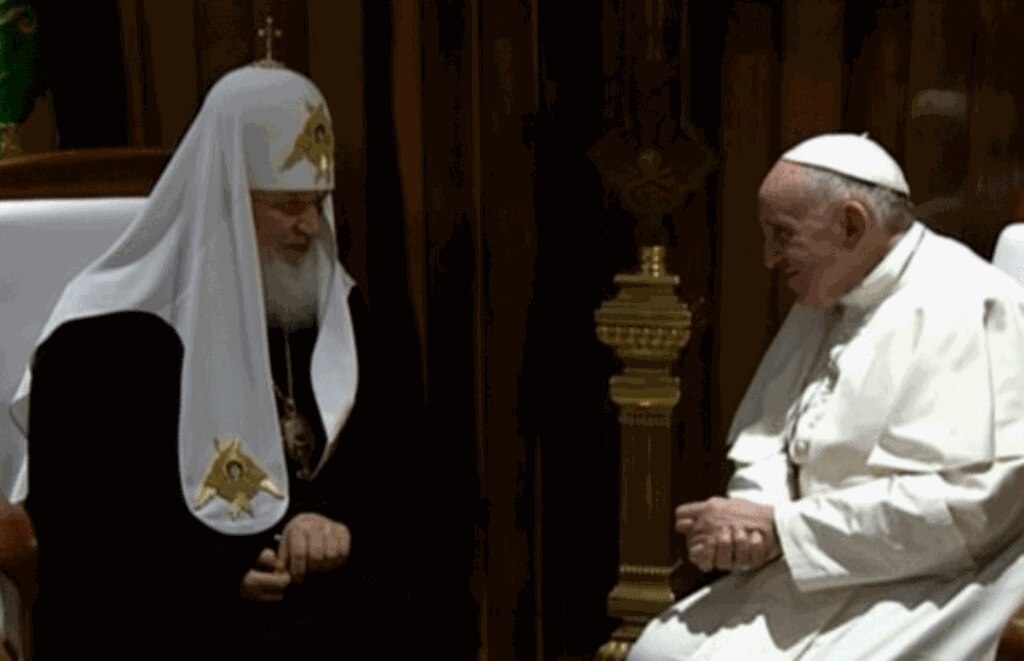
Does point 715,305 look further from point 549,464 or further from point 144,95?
point 144,95

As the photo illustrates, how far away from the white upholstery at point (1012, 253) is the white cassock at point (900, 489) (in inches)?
7.6

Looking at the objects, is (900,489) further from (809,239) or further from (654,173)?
(654,173)

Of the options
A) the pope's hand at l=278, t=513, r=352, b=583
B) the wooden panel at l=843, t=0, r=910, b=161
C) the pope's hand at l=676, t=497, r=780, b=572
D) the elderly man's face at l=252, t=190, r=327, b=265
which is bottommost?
the pope's hand at l=278, t=513, r=352, b=583

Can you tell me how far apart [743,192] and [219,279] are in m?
1.28

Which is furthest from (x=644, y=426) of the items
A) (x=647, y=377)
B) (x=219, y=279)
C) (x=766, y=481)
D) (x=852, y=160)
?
(x=219, y=279)

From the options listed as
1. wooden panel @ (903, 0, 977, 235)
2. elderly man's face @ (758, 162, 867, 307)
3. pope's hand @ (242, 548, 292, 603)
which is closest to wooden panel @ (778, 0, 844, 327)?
wooden panel @ (903, 0, 977, 235)

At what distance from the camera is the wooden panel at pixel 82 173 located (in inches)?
130

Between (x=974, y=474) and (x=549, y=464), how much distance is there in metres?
1.46

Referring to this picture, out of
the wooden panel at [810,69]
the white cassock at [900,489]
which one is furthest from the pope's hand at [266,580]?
the wooden panel at [810,69]

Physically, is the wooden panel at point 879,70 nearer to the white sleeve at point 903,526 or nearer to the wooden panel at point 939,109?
the wooden panel at point 939,109

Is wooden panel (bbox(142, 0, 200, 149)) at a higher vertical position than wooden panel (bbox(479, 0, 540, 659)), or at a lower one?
higher

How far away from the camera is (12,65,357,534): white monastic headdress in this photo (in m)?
2.84

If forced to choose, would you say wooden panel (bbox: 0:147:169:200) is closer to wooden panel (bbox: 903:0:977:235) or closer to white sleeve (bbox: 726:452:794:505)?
white sleeve (bbox: 726:452:794:505)

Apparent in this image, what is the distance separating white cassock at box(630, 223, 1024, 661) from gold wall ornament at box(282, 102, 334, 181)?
38.9 inches
